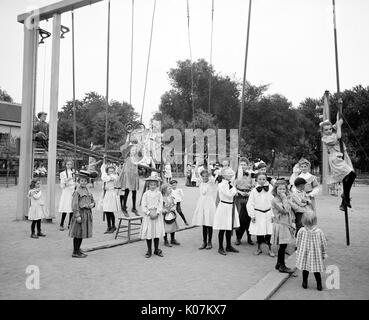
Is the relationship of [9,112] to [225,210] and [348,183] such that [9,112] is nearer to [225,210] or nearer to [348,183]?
[225,210]

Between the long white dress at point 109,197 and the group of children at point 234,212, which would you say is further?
the long white dress at point 109,197

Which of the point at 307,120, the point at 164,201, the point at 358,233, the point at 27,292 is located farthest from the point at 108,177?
the point at 307,120

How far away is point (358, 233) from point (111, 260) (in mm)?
6337

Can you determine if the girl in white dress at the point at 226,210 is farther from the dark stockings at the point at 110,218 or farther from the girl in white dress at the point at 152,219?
the dark stockings at the point at 110,218

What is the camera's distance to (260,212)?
707 cm

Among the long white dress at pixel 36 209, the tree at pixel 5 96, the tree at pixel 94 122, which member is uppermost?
the tree at pixel 5 96

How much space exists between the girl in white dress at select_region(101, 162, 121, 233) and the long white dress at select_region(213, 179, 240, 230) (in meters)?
2.76

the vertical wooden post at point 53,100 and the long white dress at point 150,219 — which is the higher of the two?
the vertical wooden post at point 53,100

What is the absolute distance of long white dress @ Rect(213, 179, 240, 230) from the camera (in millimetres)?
6895

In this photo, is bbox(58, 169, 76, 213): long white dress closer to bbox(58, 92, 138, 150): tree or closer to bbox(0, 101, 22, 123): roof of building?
bbox(58, 92, 138, 150): tree

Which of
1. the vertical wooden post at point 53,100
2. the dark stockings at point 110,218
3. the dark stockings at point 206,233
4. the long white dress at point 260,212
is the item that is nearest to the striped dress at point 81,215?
the dark stockings at point 110,218

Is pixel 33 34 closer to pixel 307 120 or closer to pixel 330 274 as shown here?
pixel 330 274

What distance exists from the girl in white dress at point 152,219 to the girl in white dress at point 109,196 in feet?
6.46

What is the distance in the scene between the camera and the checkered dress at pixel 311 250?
15.8 feet
